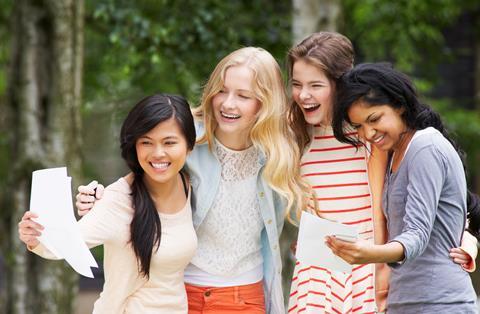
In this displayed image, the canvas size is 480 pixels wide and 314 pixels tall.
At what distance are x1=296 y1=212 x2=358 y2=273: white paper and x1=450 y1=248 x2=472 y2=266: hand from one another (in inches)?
15.6

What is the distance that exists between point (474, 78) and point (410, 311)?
35.9 ft

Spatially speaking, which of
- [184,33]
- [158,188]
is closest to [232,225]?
[158,188]

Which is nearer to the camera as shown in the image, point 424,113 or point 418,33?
point 424,113

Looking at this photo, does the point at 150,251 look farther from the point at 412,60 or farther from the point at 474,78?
the point at 474,78

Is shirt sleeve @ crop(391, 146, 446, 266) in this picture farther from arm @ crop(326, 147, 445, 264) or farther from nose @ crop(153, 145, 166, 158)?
nose @ crop(153, 145, 166, 158)

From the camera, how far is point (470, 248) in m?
3.37

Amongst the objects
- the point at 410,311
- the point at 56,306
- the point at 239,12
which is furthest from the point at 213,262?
the point at 239,12

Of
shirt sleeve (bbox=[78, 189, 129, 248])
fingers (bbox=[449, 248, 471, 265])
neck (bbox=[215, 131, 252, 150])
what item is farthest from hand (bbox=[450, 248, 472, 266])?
shirt sleeve (bbox=[78, 189, 129, 248])

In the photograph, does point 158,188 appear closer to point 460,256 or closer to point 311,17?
point 460,256

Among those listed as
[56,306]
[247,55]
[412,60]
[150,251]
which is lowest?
[56,306]

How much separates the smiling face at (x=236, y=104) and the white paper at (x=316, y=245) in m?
0.74

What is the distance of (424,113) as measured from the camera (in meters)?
3.35

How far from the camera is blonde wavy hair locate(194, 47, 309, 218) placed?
373 centimetres

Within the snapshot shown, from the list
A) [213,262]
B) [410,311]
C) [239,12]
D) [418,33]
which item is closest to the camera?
[410,311]
